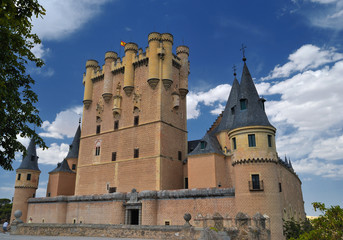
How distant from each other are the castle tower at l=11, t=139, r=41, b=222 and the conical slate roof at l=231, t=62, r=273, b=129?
107ft

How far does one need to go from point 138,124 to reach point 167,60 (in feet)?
28.8

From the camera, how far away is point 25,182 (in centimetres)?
4353

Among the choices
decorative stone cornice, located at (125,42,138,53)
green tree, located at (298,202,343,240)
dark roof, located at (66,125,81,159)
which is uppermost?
decorative stone cornice, located at (125,42,138,53)

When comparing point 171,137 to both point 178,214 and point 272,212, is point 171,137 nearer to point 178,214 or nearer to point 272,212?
point 178,214

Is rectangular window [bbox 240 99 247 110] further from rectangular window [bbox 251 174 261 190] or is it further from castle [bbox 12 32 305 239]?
rectangular window [bbox 251 174 261 190]

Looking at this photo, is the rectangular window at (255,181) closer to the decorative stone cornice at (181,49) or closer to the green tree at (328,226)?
the green tree at (328,226)

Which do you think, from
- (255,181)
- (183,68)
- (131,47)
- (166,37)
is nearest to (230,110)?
(183,68)

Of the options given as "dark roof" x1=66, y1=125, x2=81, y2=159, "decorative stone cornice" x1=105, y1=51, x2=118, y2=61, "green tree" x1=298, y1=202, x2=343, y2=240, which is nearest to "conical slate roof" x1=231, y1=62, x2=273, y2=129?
"green tree" x1=298, y1=202, x2=343, y2=240

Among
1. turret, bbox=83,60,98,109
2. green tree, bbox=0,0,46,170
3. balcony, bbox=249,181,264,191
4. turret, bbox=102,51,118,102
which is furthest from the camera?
turret, bbox=83,60,98,109

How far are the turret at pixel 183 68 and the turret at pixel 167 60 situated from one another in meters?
3.01

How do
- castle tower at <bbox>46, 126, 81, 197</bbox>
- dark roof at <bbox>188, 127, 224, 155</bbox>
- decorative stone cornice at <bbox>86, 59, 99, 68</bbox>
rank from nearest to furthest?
dark roof at <bbox>188, 127, 224, 155</bbox> → castle tower at <bbox>46, 126, 81, 197</bbox> → decorative stone cornice at <bbox>86, 59, 99, 68</bbox>

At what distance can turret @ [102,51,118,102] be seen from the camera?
39125 mm

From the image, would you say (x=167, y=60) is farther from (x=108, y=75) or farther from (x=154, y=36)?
(x=108, y=75)

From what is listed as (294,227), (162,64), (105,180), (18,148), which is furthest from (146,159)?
(18,148)
